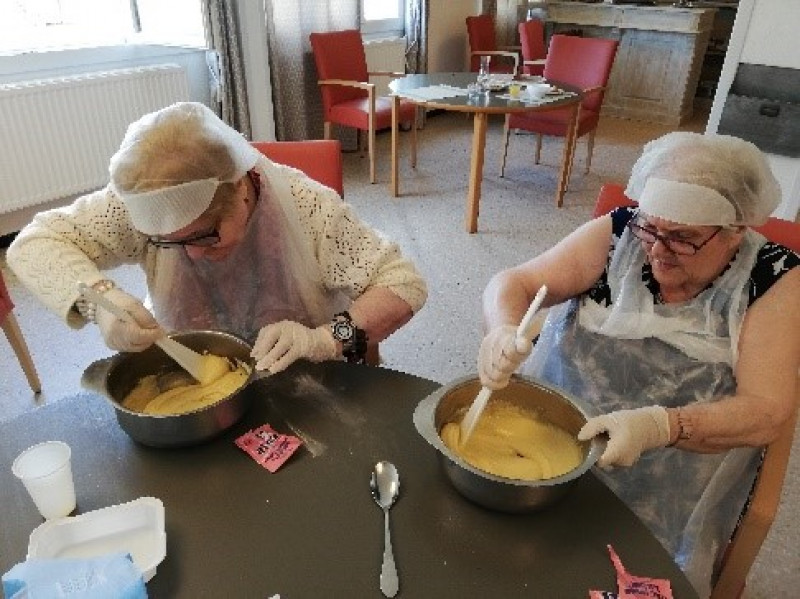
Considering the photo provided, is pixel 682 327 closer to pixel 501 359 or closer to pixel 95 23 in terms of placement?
pixel 501 359

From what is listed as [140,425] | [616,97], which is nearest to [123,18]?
[140,425]

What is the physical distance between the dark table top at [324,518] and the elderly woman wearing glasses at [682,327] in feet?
0.56

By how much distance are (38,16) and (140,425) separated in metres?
3.23

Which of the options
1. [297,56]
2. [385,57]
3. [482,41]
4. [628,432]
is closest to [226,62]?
[297,56]

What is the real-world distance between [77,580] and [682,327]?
1.02 meters

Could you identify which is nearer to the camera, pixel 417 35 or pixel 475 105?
pixel 475 105

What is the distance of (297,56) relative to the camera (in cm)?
421

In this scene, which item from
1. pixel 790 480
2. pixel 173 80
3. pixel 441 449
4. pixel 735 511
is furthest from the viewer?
pixel 173 80

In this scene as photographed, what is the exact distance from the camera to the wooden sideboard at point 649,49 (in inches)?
206

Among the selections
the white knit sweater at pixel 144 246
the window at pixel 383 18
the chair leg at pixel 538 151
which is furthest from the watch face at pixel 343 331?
the window at pixel 383 18

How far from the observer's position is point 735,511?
1.13 metres

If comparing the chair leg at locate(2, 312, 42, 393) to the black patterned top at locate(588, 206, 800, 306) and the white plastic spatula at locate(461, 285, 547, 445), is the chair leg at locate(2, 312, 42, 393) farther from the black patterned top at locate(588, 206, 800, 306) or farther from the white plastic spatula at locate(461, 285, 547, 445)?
the black patterned top at locate(588, 206, 800, 306)

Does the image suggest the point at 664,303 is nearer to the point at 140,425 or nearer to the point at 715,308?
the point at 715,308

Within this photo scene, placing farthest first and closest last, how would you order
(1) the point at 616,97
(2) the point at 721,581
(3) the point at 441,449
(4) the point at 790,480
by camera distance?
1. (1) the point at 616,97
2. (4) the point at 790,480
3. (2) the point at 721,581
4. (3) the point at 441,449
